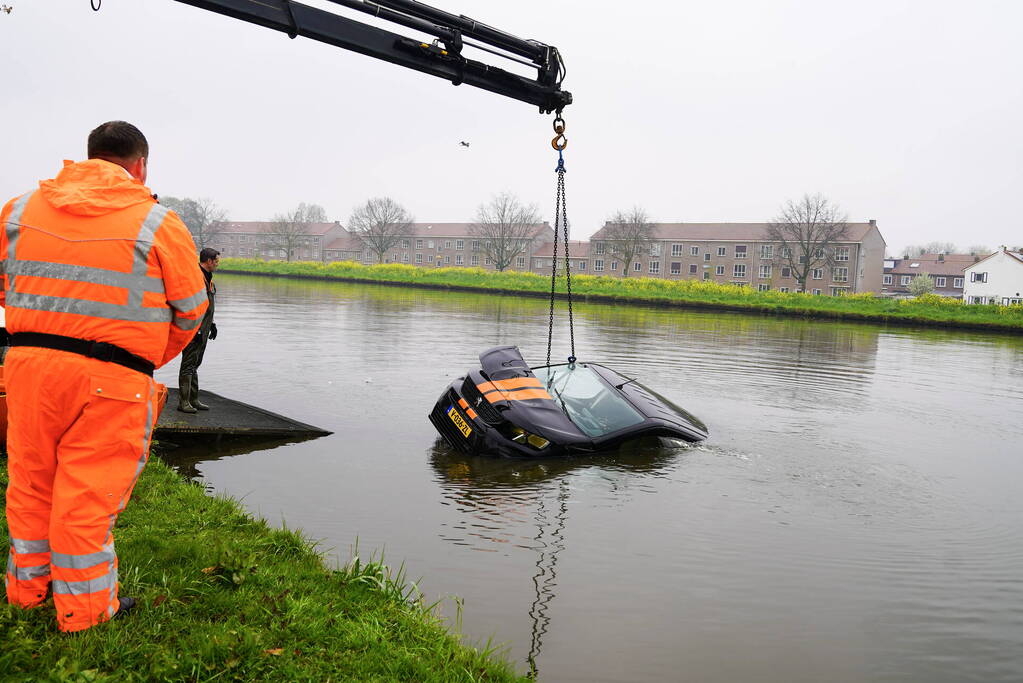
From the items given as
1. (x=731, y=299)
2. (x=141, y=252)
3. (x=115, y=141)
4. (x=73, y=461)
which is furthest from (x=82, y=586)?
(x=731, y=299)

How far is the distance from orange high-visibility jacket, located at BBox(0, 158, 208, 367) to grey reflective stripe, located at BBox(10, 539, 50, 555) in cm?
88

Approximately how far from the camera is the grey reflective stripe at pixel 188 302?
10.7 feet

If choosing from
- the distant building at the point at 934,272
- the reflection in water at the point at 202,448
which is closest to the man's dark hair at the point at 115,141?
the reflection in water at the point at 202,448

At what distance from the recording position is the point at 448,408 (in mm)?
8586

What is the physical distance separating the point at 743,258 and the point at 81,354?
91.9 m

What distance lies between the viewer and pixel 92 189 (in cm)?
314

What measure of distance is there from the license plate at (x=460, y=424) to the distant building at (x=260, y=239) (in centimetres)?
11131

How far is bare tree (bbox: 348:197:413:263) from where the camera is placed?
104281 millimetres

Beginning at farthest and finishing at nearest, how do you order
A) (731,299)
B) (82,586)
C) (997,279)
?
(997,279) → (731,299) → (82,586)

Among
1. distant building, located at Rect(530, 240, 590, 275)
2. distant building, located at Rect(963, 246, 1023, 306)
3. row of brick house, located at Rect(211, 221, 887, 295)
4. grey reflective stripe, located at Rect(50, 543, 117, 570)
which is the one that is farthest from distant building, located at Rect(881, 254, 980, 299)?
grey reflective stripe, located at Rect(50, 543, 117, 570)

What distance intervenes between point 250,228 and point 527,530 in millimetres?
144038

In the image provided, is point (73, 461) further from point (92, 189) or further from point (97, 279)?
point (92, 189)

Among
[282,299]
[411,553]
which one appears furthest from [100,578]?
[282,299]

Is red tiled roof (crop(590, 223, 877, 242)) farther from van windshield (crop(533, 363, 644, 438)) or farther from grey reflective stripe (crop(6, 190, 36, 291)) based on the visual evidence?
grey reflective stripe (crop(6, 190, 36, 291))
